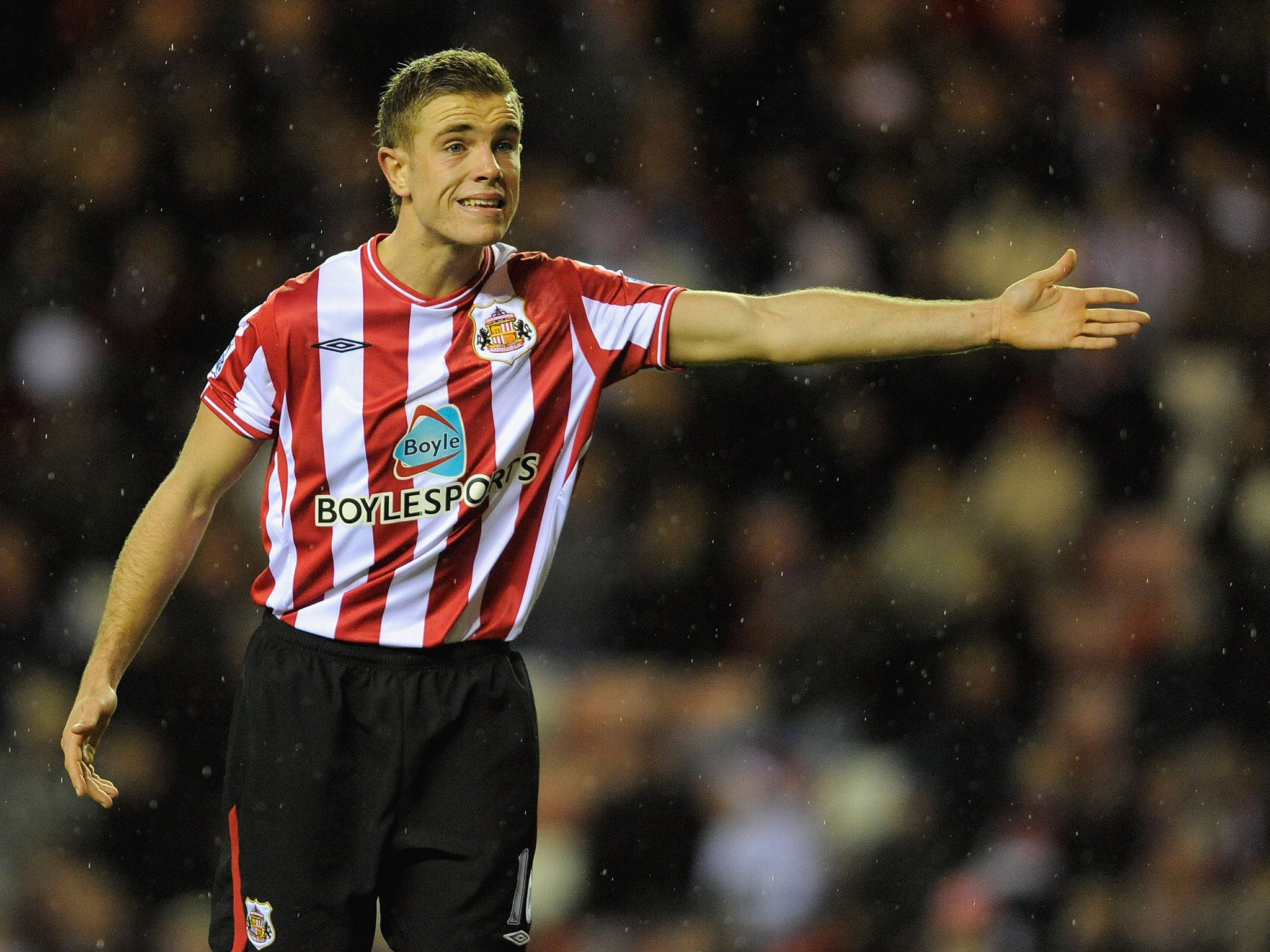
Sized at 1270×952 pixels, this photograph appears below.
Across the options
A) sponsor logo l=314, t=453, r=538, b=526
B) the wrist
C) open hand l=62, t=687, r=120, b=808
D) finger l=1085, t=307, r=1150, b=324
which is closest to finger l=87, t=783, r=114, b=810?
open hand l=62, t=687, r=120, b=808

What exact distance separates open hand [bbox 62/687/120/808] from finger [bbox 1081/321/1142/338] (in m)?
1.10

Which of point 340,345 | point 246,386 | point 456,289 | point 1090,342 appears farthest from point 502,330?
point 1090,342

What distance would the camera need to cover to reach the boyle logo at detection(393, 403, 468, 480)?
1597 mm

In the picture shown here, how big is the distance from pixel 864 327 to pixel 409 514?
527mm

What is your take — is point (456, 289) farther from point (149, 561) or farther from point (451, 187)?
point (149, 561)

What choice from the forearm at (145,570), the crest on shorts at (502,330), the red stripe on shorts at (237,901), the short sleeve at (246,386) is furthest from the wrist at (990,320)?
the red stripe on shorts at (237,901)

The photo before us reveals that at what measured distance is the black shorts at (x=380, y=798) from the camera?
1.59 m

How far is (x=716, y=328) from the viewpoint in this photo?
1.64 metres

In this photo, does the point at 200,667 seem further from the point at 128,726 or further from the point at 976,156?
the point at 976,156

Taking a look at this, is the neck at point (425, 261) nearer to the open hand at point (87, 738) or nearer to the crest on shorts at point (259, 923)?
the open hand at point (87, 738)

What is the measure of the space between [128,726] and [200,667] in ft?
0.53

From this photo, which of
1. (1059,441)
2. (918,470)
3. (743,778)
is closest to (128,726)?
(743,778)

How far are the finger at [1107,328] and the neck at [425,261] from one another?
0.65m

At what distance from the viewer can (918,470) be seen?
3025 millimetres
